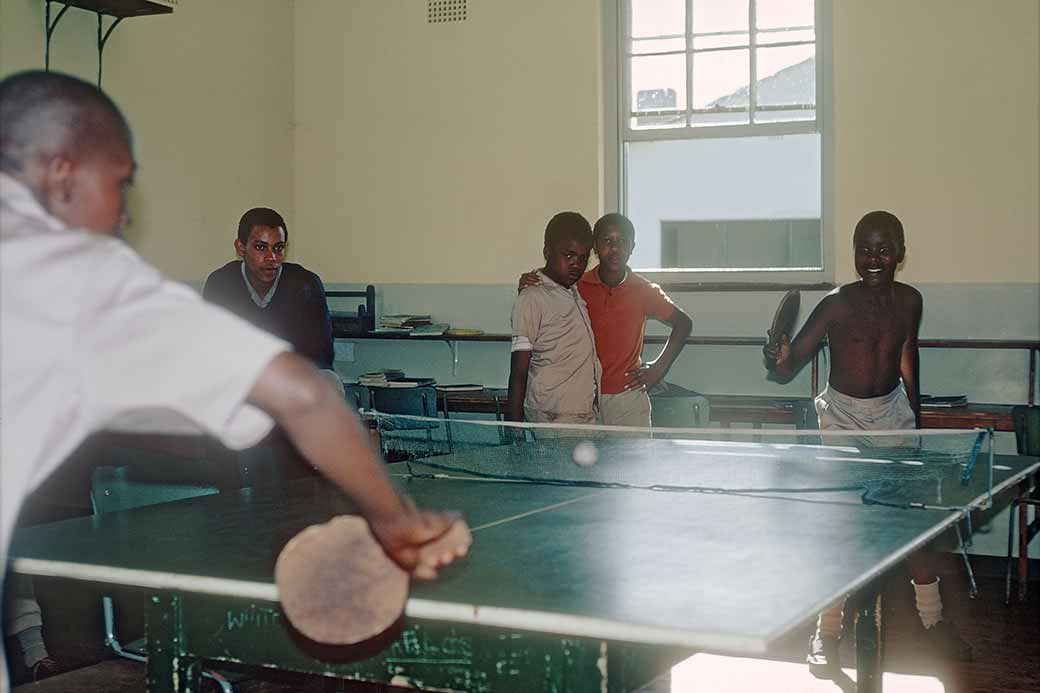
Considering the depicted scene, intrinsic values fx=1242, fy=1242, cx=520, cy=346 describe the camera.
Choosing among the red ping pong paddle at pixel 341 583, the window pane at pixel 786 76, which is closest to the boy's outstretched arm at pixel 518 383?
the red ping pong paddle at pixel 341 583

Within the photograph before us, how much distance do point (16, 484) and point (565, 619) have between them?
0.85m

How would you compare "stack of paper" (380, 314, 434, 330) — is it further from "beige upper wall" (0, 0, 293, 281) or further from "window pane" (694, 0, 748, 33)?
"window pane" (694, 0, 748, 33)

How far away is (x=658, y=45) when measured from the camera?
285 inches

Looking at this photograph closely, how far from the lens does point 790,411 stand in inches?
247

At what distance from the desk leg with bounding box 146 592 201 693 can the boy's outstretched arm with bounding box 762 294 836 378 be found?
2.96 meters

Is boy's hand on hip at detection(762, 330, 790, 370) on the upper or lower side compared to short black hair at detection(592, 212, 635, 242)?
lower

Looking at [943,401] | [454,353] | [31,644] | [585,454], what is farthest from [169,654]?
[454,353]

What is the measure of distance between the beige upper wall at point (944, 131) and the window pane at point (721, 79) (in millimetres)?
586

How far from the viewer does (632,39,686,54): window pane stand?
7.20 meters

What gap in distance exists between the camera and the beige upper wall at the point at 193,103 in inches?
241

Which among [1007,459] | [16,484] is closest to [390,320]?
[1007,459]

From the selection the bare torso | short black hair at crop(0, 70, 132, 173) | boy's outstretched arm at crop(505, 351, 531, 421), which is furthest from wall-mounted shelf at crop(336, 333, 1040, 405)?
short black hair at crop(0, 70, 132, 173)

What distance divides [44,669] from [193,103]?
11.4 ft

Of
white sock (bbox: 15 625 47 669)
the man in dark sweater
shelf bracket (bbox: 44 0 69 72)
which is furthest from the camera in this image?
shelf bracket (bbox: 44 0 69 72)
